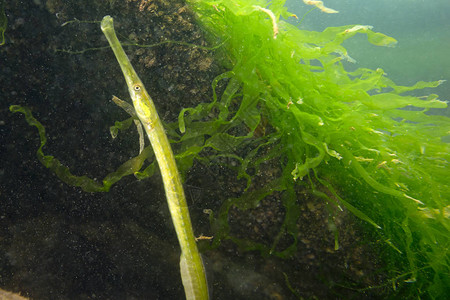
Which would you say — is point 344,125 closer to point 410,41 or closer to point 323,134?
point 323,134

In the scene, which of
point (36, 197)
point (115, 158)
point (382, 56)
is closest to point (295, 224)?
point (115, 158)

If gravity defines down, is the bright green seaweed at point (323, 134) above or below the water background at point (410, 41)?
above

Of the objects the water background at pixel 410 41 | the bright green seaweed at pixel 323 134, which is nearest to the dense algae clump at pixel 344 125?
the bright green seaweed at pixel 323 134

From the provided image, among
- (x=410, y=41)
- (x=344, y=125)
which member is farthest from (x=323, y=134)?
(x=410, y=41)

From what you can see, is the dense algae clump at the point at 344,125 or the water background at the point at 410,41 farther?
the water background at the point at 410,41

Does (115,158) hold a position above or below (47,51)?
below

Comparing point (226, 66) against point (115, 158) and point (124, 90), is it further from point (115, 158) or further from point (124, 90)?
point (115, 158)

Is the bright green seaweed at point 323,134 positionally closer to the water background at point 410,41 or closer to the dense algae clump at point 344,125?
the dense algae clump at point 344,125

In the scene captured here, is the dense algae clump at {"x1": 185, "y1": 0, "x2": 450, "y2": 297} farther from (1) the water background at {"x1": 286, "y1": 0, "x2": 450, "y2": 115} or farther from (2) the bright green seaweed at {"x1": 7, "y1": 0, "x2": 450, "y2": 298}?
(1) the water background at {"x1": 286, "y1": 0, "x2": 450, "y2": 115}
